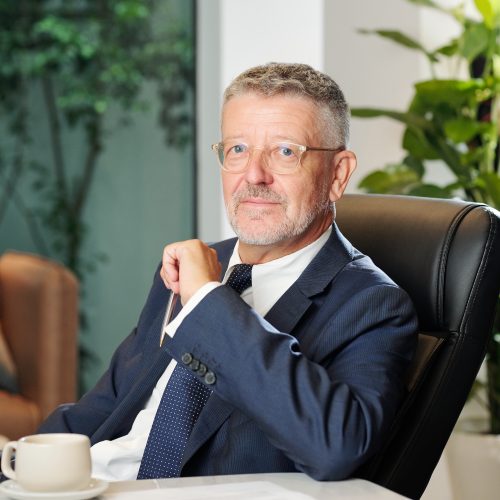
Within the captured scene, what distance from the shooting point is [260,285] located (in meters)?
1.78

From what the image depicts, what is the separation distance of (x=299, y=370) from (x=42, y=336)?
95.7 inches

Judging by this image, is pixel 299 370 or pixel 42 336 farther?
pixel 42 336

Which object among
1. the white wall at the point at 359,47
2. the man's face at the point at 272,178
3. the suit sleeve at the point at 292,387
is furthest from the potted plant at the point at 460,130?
the suit sleeve at the point at 292,387

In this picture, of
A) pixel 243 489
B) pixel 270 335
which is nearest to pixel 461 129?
pixel 270 335

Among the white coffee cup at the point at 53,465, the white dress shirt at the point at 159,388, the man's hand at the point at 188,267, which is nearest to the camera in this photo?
the white coffee cup at the point at 53,465

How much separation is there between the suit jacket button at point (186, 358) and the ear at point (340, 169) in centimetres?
51

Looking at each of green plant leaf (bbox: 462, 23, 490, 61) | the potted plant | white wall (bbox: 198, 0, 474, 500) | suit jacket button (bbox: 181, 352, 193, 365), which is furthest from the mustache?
white wall (bbox: 198, 0, 474, 500)

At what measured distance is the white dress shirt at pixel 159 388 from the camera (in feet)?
5.67

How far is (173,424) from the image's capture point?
1.64 m

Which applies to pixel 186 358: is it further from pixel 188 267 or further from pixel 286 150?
pixel 286 150

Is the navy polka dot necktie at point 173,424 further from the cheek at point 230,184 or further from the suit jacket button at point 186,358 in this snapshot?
the cheek at point 230,184

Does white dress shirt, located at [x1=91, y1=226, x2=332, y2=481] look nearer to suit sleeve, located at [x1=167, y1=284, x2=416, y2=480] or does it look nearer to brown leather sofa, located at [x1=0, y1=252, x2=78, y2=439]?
suit sleeve, located at [x1=167, y1=284, x2=416, y2=480]

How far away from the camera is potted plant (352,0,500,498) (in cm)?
295

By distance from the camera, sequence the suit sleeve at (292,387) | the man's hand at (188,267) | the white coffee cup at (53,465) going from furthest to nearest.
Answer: the man's hand at (188,267) < the suit sleeve at (292,387) < the white coffee cup at (53,465)
